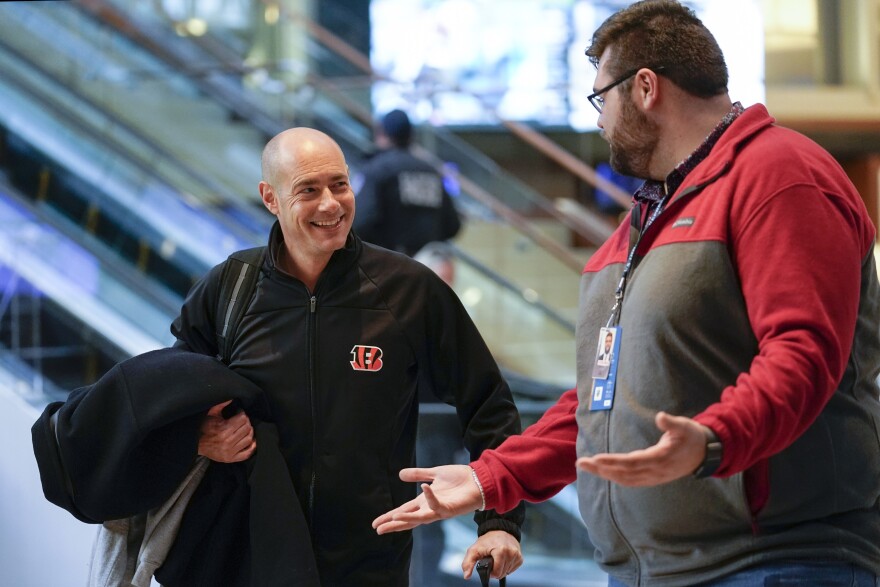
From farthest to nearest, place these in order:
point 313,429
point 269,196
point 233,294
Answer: point 269,196, point 233,294, point 313,429

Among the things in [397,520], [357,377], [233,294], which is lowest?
[397,520]

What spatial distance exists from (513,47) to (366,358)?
7.91 meters

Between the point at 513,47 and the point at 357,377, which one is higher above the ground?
the point at 357,377

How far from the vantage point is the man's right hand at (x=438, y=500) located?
6.48 ft

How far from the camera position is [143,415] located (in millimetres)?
2164

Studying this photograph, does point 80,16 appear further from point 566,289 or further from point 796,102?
point 796,102

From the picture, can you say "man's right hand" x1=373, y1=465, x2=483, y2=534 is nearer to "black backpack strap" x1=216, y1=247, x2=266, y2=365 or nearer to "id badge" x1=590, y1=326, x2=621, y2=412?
"id badge" x1=590, y1=326, x2=621, y2=412

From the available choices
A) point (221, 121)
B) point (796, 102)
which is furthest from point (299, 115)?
point (796, 102)

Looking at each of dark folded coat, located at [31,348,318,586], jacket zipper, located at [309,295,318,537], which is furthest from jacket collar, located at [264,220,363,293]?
dark folded coat, located at [31,348,318,586]

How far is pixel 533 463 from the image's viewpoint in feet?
6.66

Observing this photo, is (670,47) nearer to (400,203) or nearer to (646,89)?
(646,89)

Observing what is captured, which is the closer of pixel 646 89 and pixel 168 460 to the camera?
pixel 646 89

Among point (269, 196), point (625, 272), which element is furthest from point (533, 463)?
point (269, 196)

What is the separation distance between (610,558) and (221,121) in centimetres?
609
